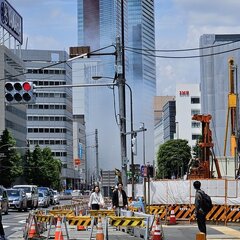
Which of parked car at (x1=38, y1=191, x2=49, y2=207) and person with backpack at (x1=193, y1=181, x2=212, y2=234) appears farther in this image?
parked car at (x1=38, y1=191, x2=49, y2=207)

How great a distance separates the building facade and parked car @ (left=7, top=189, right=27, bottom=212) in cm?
11655

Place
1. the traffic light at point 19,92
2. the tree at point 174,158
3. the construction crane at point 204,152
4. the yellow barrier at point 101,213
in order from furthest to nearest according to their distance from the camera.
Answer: the tree at point 174,158
the construction crane at point 204,152
the traffic light at point 19,92
the yellow barrier at point 101,213

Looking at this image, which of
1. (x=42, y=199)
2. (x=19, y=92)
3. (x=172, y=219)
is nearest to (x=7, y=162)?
(x=42, y=199)

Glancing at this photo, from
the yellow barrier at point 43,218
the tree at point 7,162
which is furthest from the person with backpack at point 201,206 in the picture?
the tree at point 7,162

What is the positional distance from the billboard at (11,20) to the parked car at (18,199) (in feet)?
167

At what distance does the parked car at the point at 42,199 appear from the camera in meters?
59.6

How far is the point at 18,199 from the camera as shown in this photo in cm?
4950

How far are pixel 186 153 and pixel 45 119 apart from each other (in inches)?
2113

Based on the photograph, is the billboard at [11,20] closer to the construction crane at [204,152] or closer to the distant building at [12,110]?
the distant building at [12,110]

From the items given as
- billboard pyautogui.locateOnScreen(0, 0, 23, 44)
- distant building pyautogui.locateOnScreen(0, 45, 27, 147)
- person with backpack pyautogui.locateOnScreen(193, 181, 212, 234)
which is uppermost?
billboard pyautogui.locateOnScreen(0, 0, 23, 44)

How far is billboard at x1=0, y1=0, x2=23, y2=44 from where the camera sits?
97750mm

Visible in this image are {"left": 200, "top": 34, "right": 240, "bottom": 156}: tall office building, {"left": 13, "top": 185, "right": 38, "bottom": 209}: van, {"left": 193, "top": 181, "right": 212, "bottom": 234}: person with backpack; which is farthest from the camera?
{"left": 200, "top": 34, "right": 240, "bottom": 156}: tall office building

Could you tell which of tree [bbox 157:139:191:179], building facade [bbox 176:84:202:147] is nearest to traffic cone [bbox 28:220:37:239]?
tree [bbox 157:139:191:179]

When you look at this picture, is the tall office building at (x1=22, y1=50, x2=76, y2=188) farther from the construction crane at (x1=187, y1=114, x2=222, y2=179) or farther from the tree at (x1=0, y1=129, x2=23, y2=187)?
the construction crane at (x1=187, y1=114, x2=222, y2=179)
